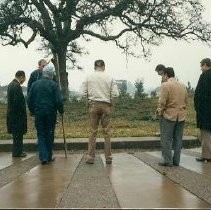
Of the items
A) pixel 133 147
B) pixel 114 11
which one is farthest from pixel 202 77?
pixel 114 11

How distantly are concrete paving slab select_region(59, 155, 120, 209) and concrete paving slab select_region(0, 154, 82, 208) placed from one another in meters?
0.12

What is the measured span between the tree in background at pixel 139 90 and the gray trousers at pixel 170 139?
55.6ft

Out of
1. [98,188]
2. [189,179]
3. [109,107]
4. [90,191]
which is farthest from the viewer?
[109,107]

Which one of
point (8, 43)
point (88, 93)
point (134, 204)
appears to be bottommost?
point (134, 204)

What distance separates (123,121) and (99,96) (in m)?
9.66

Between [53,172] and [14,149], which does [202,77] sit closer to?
[53,172]

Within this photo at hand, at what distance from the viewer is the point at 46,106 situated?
10789 mm

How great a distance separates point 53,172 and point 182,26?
759 inches

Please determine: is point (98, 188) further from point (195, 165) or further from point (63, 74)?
point (63, 74)

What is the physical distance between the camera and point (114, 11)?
84.9 feet

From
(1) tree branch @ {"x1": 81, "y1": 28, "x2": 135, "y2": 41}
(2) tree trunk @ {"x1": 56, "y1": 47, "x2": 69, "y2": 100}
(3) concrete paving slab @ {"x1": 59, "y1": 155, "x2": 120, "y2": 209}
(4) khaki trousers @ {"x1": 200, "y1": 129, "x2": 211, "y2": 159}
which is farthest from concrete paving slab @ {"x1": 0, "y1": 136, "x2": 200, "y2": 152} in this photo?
(1) tree branch @ {"x1": 81, "y1": 28, "x2": 135, "y2": 41}

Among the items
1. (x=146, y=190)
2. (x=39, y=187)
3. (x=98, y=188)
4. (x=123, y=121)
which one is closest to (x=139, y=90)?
(x=123, y=121)

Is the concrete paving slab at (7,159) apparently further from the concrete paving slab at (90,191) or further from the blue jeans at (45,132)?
the concrete paving slab at (90,191)

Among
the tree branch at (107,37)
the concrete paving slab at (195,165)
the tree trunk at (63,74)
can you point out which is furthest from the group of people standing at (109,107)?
the tree branch at (107,37)
